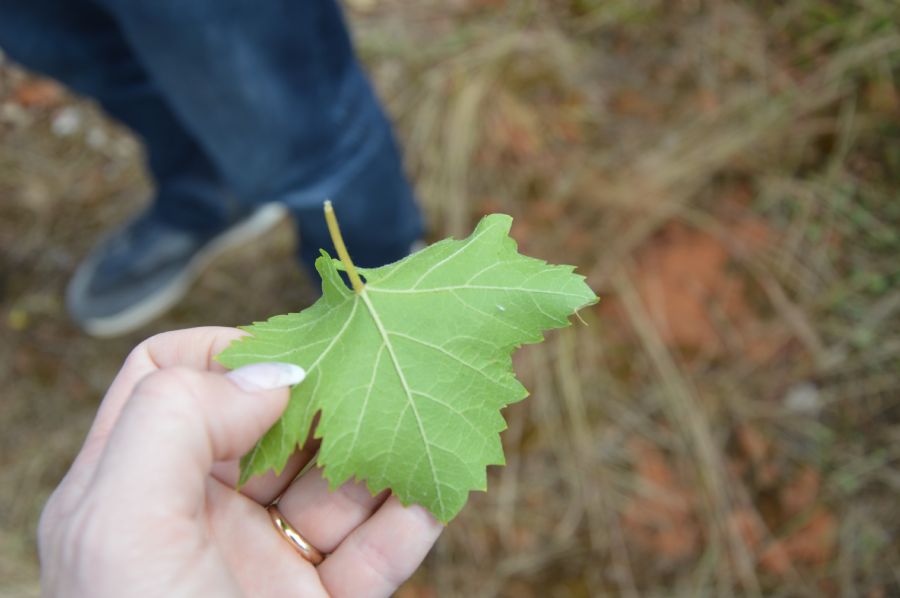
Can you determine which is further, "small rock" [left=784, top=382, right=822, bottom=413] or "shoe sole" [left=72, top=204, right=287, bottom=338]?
"shoe sole" [left=72, top=204, right=287, bottom=338]

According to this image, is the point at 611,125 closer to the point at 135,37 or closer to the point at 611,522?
the point at 611,522

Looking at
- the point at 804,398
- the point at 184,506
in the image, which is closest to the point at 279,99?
the point at 184,506

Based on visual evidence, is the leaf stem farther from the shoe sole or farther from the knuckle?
the shoe sole

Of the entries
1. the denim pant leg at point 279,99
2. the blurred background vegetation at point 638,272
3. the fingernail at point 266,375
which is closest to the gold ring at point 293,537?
the fingernail at point 266,375

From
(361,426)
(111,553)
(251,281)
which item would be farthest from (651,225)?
(111,553)

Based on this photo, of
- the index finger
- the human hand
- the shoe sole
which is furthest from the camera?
the shoe sole

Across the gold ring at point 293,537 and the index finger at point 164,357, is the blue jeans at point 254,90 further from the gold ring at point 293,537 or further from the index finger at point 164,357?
the gold ring at point 293,537

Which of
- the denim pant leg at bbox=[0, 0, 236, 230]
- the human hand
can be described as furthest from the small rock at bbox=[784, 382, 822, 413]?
the denim pant leg at bbox=[0, 0, 236, 230]
